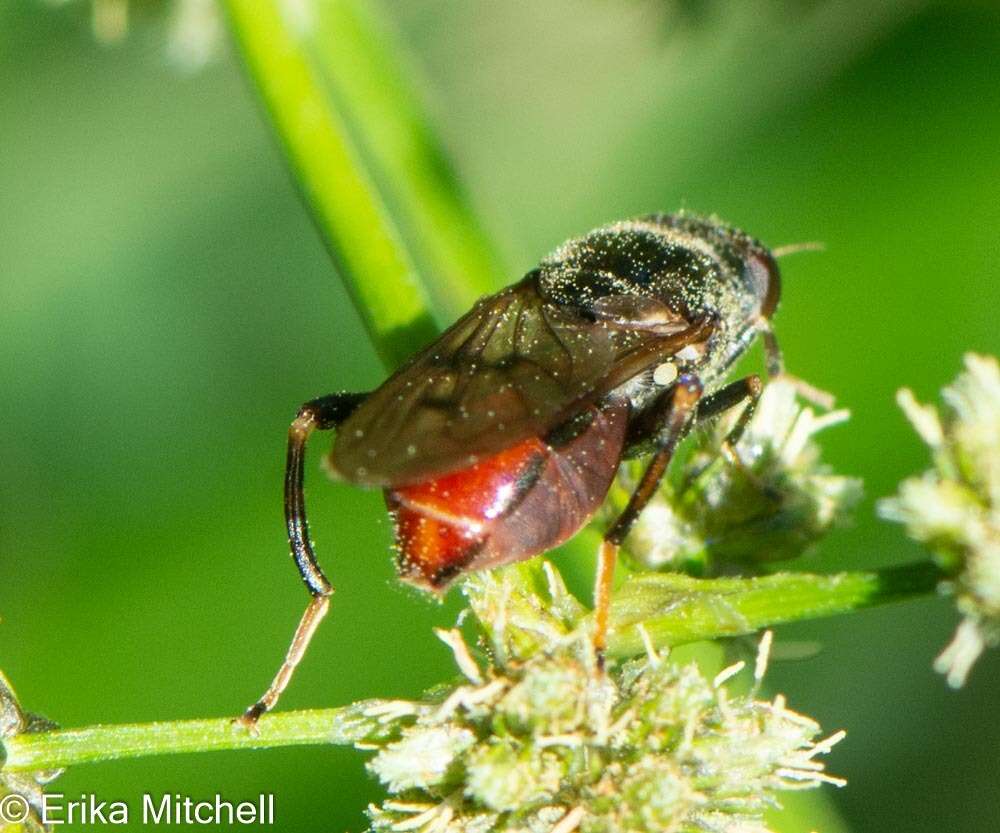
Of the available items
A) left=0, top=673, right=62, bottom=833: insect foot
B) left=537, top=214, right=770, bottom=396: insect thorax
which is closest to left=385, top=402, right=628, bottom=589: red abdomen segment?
left=537, top=214, right=770, bottom=396: insect thorax

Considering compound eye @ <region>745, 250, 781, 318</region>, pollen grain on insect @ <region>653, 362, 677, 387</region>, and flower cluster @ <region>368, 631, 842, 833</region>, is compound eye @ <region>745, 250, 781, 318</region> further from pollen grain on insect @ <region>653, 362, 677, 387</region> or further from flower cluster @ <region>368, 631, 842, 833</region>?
flower cluster @ <region>368, 631, 842, 833</region>

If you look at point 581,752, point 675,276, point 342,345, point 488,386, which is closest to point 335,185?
point 675,276

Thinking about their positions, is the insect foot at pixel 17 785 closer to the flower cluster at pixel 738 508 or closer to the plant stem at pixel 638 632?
the plant stem at pixel 638 632

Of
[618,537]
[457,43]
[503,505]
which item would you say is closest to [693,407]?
[618,537]

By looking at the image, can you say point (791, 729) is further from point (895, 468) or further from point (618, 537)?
point (895, 468)

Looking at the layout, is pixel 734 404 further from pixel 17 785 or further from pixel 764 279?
pixel 17 785

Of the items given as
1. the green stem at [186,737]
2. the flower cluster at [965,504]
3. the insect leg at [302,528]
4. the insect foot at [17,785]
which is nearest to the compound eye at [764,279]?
the flower cluster at [965,504]
